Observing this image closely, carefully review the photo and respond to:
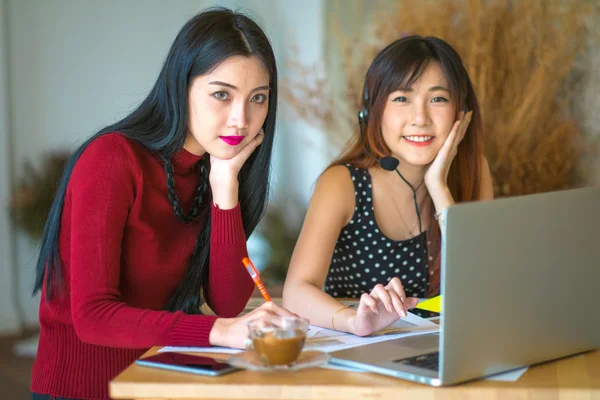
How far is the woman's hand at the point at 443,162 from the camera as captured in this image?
6.60 ft

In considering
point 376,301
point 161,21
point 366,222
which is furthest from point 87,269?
point 161,21

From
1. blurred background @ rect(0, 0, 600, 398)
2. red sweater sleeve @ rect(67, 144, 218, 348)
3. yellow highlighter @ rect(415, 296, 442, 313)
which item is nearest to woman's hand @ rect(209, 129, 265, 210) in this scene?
red sweater sleeve @ rect(67, 144, 218, 348)

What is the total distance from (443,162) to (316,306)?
0.64 metres

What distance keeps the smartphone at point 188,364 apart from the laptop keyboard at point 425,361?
0.83ft

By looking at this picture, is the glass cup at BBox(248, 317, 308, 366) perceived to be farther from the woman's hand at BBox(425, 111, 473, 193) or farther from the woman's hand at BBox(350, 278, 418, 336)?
the woman's hand at BBox(425, 111, 473, 193)

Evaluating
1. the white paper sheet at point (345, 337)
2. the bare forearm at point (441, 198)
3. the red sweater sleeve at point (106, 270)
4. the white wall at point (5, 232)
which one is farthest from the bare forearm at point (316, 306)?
the white wall at point (5, 232)

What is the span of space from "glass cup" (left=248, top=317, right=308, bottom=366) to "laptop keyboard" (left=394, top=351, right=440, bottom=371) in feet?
0.50

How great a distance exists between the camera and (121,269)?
1.54 metres

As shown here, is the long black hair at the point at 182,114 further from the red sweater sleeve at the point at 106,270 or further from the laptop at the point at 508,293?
the laptop at the point at 508,293

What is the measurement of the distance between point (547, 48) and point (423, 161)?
1.12 m

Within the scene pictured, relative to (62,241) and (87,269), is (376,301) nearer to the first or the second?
(87,269)

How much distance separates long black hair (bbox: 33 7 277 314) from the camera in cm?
151

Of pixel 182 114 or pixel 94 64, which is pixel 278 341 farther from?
pixel 94 64

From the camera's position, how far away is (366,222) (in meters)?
2.01
